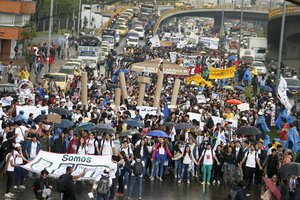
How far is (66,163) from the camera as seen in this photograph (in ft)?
84.0

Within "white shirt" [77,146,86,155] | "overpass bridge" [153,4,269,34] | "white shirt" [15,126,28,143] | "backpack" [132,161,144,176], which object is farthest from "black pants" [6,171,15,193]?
"overpass bridge" [153,4,269,34]

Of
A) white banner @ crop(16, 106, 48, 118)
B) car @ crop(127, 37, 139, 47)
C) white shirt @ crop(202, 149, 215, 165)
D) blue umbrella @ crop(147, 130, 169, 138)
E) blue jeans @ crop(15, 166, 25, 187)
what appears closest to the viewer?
blue jeans @ crop(15, 166, 25, 187)

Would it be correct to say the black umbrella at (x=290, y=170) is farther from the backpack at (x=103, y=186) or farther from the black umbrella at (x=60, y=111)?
the black umbrella at (x=60, y=111)

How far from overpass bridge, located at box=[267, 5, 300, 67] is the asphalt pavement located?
5572 cm

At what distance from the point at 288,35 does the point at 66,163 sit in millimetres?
70125

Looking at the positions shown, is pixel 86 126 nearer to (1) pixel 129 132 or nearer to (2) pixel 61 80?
(1) pixel 129 132

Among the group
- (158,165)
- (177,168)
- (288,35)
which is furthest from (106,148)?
(288,35)

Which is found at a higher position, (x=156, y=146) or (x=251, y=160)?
(x=156, y=146)

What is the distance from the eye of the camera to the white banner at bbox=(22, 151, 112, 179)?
82.5 ft

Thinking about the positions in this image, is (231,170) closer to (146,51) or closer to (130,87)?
(130,87)

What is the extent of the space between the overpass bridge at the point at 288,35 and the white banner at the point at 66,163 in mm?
58981

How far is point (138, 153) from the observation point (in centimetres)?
2814

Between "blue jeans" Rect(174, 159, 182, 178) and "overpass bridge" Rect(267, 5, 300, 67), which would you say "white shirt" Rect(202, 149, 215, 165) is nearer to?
"blue jeans" Rect(174, 159, 182, 178)

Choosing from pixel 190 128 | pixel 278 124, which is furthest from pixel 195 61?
pixel 190 128
